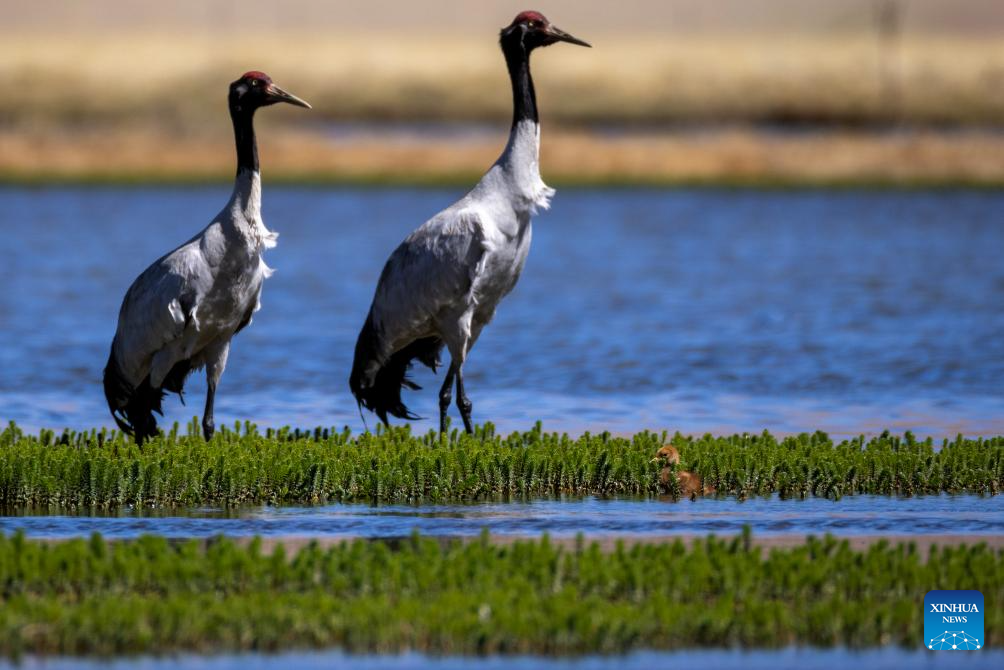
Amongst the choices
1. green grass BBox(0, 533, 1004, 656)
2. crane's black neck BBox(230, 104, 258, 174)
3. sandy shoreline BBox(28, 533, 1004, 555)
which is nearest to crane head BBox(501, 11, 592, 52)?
crane's black neck BBox(230, 104, 258, 174)

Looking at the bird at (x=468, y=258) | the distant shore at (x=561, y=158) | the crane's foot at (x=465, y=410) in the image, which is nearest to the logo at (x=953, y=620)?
the bird at (x=468, y=258)

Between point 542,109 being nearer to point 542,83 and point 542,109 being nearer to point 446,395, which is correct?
point 542,83

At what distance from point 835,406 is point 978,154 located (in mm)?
45154

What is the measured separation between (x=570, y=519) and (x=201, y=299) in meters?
3.51

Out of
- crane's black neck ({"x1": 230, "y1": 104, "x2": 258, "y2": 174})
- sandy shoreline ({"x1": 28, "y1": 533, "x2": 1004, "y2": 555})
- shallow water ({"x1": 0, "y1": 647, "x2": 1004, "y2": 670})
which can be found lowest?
shallow water ({"x1": 0, "y1": 647, "x2": 1004, "y2": 670})

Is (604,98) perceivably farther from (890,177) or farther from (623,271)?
(623,271)

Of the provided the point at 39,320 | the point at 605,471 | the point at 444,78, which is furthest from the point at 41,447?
the point at 444,78

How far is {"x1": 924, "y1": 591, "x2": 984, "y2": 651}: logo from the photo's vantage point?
32.5 ft

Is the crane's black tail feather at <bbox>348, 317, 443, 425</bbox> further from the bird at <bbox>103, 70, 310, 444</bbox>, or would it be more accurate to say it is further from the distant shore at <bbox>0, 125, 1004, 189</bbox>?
the distant shore at <bbox>0, 125, 1004, 189</bbox>

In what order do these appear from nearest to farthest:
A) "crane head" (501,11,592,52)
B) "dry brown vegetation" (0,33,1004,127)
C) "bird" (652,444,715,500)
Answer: "bird" (652,444,715,500) < "crane head" (501,11,592,52) < "dry brown vegetation" (0,33,1004,127)

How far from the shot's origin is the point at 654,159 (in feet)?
213

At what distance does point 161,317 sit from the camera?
14820 millimetres

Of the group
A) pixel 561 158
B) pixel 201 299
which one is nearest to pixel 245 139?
pixel 201 299

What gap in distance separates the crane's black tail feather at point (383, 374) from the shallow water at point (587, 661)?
6.37 metres
